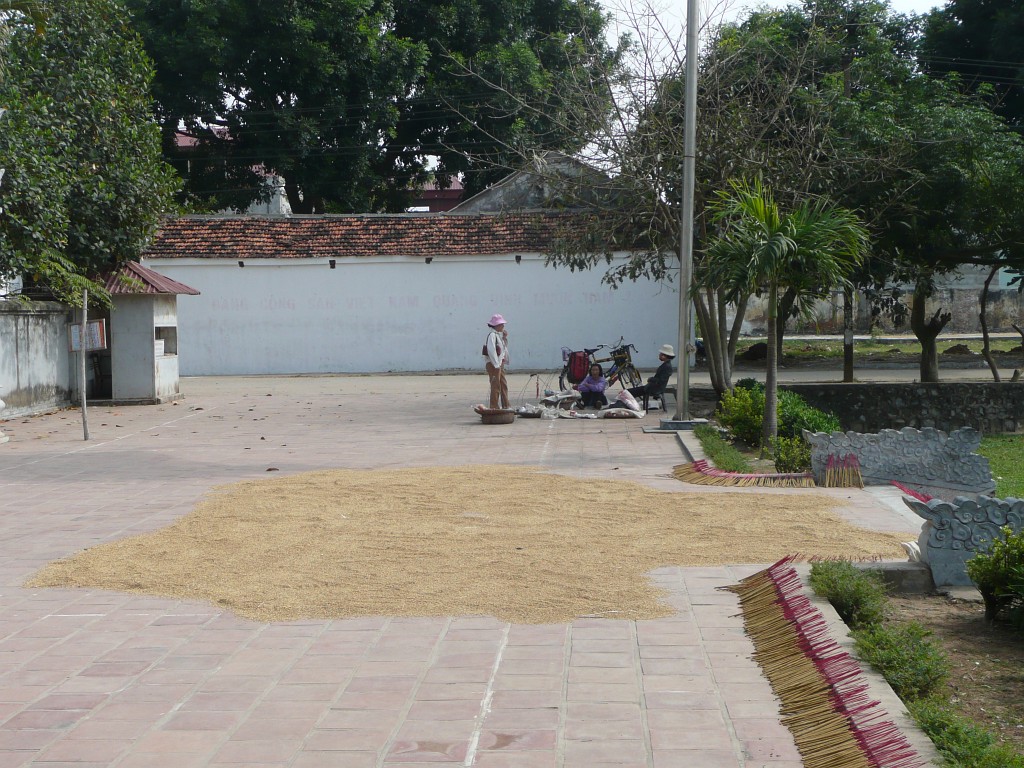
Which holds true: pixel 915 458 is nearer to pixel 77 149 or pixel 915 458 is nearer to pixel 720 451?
pixel 720 451

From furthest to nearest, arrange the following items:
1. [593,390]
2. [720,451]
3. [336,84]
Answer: [336,84], [593,390], [720,451]

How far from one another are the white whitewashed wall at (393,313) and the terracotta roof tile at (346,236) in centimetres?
28

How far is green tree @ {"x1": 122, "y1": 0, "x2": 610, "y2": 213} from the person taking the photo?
30.9 m

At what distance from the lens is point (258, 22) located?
3105 centimetres

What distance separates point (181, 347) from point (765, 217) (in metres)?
21.9

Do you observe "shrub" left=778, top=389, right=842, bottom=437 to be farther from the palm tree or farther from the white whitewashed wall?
the white whitewashed wall

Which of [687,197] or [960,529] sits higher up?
[687,197]

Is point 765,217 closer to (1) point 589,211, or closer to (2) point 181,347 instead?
(1) point 589,211

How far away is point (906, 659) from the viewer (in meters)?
4.57

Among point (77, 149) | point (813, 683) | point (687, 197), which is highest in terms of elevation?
point (77, 149)

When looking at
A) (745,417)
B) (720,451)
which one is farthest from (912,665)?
(745,417)

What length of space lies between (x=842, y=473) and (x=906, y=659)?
17.5 ft

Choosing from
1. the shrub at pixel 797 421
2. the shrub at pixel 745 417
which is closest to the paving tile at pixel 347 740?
the shrub at pixel 797 421

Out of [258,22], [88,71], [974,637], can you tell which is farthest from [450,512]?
[258,22]
